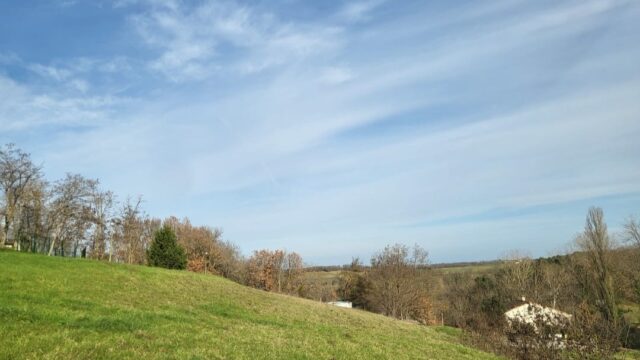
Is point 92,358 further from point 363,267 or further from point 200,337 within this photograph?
point 363,267

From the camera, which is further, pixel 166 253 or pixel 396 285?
pixel 396 285

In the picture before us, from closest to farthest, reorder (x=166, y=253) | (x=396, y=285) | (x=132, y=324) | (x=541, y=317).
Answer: (x=132, y=324), (x=541, y=317), (x=166, y=253), (x=396, y=285)

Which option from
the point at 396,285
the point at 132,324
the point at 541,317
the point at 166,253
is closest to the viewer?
the point at 132,324

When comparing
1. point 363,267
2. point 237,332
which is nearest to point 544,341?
point 237,332

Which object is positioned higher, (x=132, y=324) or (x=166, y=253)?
(x=166, y=253)

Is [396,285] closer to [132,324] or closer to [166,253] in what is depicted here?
[166,253]

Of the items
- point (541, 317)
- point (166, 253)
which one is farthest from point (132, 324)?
point (166, 253)

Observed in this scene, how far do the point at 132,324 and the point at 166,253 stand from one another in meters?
38.0

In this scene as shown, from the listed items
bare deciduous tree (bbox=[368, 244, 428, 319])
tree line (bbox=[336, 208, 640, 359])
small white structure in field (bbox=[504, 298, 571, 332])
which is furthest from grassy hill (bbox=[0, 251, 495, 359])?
bare deciduous tree (bbox=[368, 244, 428, 319])

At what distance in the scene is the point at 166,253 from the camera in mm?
50375

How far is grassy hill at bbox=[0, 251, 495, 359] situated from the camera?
418 inches

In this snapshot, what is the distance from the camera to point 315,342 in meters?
16.8

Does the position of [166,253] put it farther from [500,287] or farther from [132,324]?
[500,287]

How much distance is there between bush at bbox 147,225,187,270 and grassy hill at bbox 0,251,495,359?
69.6ft
